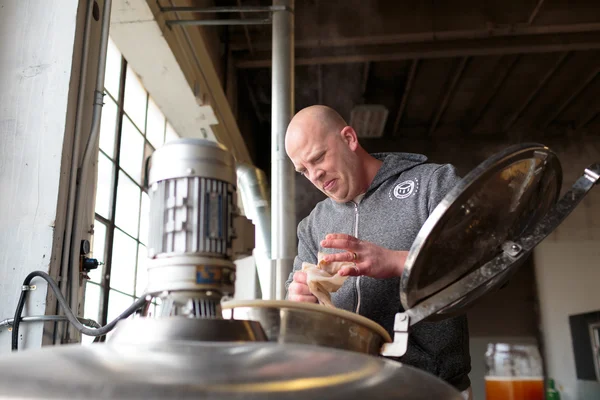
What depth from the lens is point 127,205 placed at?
8.23 feet

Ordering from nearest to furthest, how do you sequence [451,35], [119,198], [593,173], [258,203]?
[593,173] → [119,198] → [258,203] → [451,35]

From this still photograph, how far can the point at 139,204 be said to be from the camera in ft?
8.67

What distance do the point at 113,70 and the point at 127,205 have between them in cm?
61

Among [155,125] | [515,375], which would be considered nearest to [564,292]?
[155,125]

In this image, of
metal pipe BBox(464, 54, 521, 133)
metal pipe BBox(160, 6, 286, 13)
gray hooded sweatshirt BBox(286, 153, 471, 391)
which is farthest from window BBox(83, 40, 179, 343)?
metal pipe BBox(464, 54, 521, 133)

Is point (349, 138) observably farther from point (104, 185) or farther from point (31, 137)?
point (104, 185)

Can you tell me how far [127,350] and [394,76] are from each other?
443 cm

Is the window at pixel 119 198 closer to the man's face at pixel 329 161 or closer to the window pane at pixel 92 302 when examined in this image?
the window pane at pixel 92 302

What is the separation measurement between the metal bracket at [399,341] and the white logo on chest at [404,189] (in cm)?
68

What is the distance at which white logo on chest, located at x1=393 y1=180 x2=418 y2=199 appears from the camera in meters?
1.28

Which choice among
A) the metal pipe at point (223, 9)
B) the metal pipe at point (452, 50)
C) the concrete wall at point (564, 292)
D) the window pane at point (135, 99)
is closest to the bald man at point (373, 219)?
the metal pipe at point (223, 9)

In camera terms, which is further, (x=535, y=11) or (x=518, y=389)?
(x=535, y=11)

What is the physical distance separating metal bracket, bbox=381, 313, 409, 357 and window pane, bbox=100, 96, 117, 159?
6.15 feet

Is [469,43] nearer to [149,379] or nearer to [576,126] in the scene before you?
[576,126]
